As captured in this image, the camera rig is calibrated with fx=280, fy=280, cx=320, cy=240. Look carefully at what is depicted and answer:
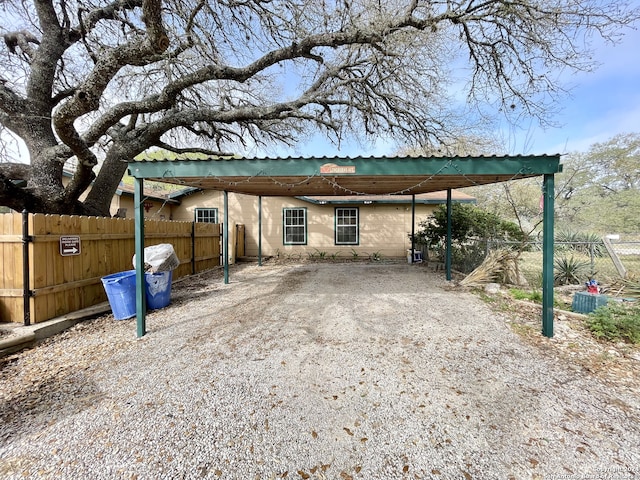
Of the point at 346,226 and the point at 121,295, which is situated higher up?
the point at 346,226

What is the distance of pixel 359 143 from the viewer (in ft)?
37.5

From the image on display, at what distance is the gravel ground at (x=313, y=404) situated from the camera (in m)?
1.92

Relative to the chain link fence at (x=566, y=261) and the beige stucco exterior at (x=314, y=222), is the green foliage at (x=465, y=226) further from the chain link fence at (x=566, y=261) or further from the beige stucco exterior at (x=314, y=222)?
the beige stucco exterior at (x=314, y=222)

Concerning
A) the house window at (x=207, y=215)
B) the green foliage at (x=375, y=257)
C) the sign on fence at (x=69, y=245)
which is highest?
the house window at (x=207, y=215)

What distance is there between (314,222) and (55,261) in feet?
29.6

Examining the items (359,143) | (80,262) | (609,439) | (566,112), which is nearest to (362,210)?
(359,143)

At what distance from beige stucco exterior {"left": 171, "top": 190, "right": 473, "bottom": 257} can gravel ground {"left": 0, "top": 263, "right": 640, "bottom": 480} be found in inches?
307

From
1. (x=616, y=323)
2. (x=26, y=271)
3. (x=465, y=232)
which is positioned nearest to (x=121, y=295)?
(x=26, y=271)

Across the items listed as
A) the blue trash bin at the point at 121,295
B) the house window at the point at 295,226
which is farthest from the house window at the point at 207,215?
the blue trash bin at the point at 121,295

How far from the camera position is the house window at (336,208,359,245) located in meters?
12.4

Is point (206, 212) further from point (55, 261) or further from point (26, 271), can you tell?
point (26, 271)

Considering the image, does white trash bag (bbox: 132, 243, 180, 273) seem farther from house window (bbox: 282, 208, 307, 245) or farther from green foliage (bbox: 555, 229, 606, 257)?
green foliage (bbox: 555, 229, 606, 257)

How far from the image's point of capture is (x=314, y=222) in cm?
1247

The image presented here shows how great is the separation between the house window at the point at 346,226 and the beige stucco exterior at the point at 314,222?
0.60 feet
